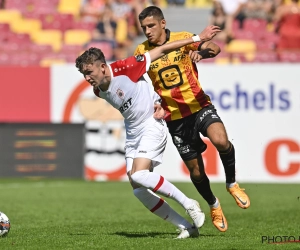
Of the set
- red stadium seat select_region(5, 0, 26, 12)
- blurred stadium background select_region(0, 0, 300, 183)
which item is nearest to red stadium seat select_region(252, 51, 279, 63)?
blurred stadium background select_region(0, 0, 300, 183)

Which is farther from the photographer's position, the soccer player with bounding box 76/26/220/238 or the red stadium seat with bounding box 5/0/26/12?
the red stadium seat with bounding box 5/0/26/12

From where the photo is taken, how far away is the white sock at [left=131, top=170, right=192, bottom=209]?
8.38 m

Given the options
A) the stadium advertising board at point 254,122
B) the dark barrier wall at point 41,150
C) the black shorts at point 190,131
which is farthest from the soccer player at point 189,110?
the dark barrier wall at point 41,150

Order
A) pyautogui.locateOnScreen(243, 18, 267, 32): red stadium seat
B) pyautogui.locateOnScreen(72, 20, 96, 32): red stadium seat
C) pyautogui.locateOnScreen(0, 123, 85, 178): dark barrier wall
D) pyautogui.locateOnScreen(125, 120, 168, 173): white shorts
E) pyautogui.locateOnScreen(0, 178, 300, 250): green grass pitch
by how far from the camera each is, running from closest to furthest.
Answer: pyautogui.locateOnScreen(0, 178, 300, 250): green grass pitch
pyautogui.locateOnScreen(125, 120, 168, 173): white shorts
pyautogui.locateOnScreen(0, 123, 85, 178): dark barrier wall
pyautogui.locateOnScreen(243, 18, 267, 32): red stadium seat
pyautogui.locateOnScreen(72, 20, 96, 32): red stadium seat

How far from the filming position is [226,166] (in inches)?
368

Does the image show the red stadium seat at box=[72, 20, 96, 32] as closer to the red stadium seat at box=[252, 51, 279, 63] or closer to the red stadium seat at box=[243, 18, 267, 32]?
the red stadium seat at box=[243, 18, 267, 32]

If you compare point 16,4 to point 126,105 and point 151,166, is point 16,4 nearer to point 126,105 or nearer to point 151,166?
point 126,105

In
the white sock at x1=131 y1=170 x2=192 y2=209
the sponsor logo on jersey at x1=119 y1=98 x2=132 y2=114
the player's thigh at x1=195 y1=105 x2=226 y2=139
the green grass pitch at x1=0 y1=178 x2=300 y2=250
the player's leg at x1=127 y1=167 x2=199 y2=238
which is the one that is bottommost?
the green grass pitch at x1=0 y1=178 x2=300 y2=250

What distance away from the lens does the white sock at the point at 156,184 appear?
27.5 feet

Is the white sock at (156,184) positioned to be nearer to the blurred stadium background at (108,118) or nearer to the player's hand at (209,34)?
the player's hand at (209,34)

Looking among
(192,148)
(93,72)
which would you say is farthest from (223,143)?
(93,72)

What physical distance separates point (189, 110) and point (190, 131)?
0.26 m

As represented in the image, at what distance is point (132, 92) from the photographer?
28.3 ft

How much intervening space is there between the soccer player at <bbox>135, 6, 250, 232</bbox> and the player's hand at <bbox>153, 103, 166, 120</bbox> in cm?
63
